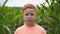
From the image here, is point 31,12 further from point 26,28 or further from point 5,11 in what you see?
point 5,11

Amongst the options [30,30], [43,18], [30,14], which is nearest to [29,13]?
[30,14]

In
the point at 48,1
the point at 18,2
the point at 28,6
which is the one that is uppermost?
the point at 28,6

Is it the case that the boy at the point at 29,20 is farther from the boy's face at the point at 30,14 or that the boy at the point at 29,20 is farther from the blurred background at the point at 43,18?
the blurred background at the point at 43,18

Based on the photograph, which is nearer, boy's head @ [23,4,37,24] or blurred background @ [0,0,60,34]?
boy's head @ [23,4,37,24]

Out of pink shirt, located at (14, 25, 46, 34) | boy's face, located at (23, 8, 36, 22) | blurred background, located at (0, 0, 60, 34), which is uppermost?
boy's face, located at (23, 8, 36, 22)

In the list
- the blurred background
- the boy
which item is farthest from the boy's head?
the blurred background

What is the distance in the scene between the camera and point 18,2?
6172 millimetres

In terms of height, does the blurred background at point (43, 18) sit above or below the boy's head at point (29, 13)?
below

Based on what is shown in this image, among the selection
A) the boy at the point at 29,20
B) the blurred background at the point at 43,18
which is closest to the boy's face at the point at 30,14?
the boy at the point at 29,20

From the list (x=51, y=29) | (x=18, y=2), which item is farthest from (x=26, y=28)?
(x=18, y=2)

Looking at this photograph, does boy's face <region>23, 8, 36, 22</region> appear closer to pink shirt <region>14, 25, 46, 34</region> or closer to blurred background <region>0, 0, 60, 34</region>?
pink shirt <region>14, 25, 46, 34</region>

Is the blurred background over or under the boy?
under

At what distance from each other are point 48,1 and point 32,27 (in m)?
1.61

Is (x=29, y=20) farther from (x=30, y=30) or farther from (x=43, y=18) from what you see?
(x=43, y=18)
